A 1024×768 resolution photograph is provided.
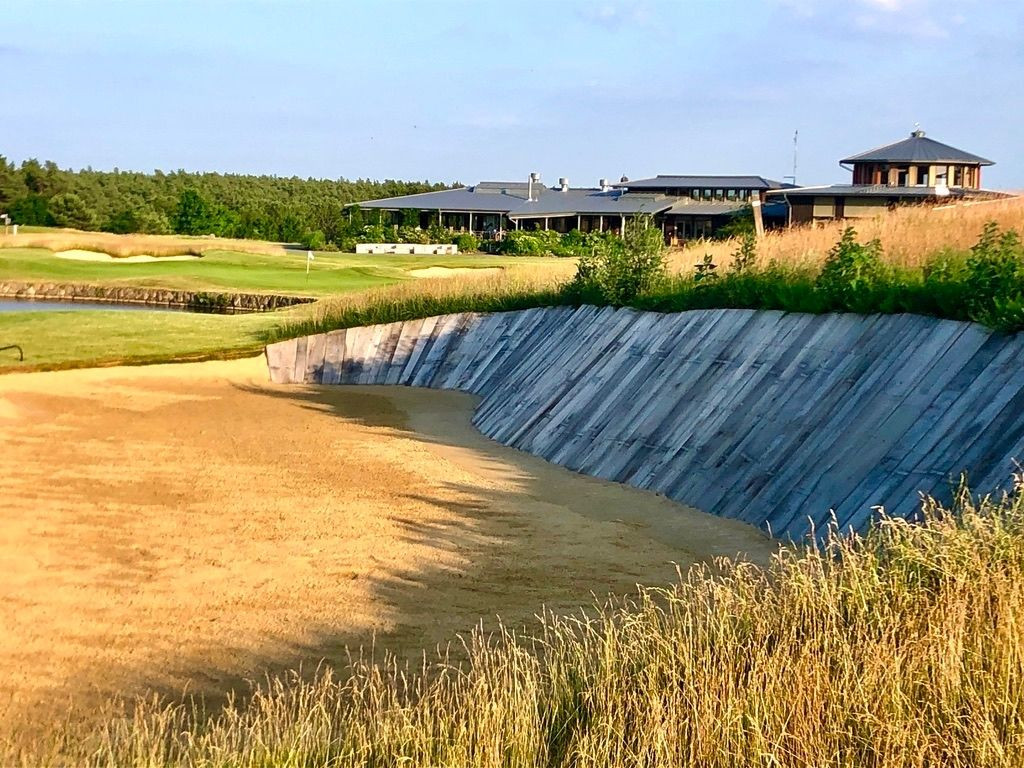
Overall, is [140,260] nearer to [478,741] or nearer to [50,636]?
[50,636]

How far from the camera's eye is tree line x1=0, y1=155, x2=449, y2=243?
74875mm

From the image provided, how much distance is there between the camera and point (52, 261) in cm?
5038

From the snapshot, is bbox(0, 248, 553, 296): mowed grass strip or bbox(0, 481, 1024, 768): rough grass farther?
bbox(0, 248, 553, 296): mowed grass strip

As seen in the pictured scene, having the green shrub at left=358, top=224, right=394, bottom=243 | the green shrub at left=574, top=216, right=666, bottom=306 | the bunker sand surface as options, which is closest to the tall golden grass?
the green shrub at left=574, top=216, right=666, bottom=306

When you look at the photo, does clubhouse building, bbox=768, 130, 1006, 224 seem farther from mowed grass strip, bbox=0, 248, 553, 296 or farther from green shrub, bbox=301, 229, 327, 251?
green shrub, bbox=301, 229, 327, 251

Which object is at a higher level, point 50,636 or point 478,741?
point 478,741

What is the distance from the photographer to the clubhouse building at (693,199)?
47.7m

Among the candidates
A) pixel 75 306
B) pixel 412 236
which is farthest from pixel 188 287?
pixel 412 236

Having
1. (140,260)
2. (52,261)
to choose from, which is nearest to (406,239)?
(140,260)

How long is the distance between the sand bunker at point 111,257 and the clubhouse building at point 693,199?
1818 cm

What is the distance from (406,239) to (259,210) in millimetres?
18829

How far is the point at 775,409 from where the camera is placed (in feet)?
38.4

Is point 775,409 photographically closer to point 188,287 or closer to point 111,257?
point 188,287

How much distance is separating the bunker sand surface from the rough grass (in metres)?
2.15
